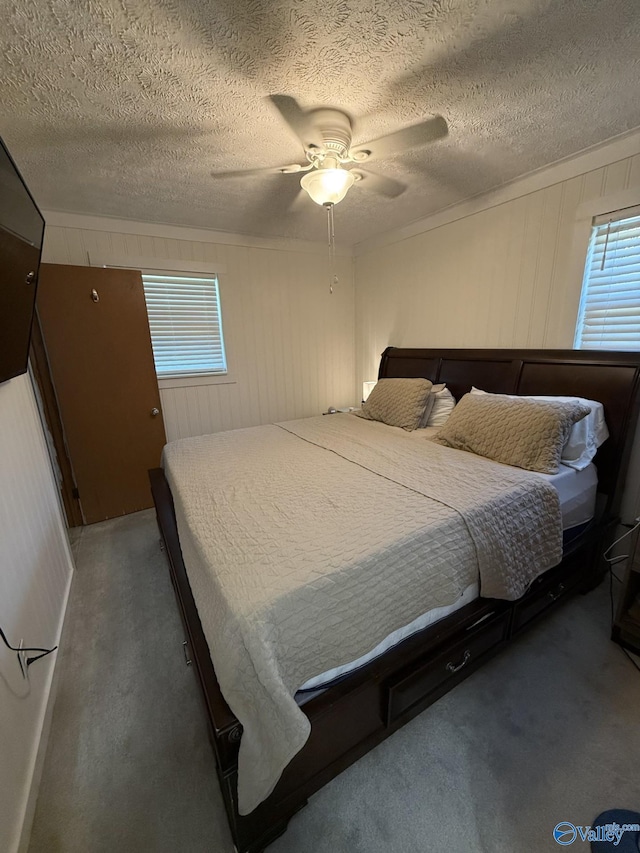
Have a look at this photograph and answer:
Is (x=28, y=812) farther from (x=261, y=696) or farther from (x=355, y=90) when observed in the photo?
(x=355, y=90)

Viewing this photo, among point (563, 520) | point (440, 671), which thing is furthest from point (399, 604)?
point (563, 520)

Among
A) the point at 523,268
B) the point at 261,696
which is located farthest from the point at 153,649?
the point at 523,268

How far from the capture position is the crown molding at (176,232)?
2.60 metres

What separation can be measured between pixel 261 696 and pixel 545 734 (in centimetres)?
119

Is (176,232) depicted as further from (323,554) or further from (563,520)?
(563,520)

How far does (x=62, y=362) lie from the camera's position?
2639 millimetres

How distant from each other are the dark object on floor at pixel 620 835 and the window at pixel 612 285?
202 cm

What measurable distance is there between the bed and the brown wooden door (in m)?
0.93

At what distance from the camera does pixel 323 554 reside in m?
1.10

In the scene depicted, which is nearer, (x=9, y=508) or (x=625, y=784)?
(x=625, y=784)

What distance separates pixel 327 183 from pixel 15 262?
4.58 ft

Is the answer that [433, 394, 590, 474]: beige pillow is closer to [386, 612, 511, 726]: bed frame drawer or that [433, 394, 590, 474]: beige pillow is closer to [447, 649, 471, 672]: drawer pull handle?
[386, 612, 511, 726]: bed frame drawer

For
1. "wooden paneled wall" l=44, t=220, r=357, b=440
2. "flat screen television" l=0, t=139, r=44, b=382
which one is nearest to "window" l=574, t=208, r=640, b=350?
"wooden paneled wall" l=44, t=220, r=357, b=440

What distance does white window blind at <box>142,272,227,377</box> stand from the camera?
120 inches
